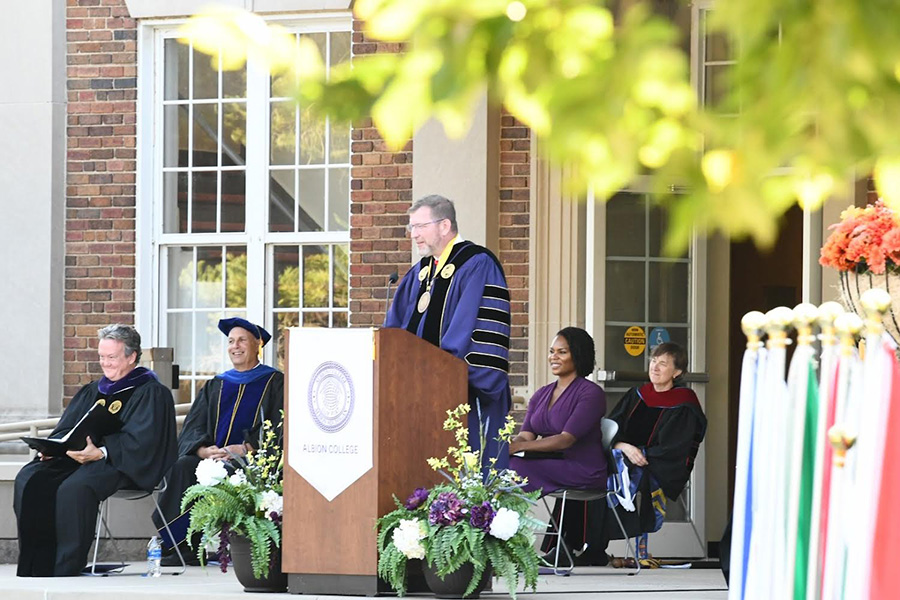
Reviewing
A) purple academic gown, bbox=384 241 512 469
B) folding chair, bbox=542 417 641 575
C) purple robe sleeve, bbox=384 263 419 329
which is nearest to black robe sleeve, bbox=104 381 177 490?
purple robe sleeve, bbox=384 263 419 329

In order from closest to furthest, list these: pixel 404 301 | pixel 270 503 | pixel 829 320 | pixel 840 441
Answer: pixel 840 441, pixel 829 320, pixel 270 503, pixel 404 301

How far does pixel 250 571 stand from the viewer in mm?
6863

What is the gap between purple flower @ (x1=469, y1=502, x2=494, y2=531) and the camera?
20.8 feet

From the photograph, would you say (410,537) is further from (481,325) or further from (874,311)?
(874,311)

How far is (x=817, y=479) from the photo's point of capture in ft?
13.5

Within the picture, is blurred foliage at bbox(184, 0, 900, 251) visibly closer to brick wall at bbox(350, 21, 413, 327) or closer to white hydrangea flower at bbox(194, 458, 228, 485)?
white hydrangea flower at bbox(194, 458, 228, 485)

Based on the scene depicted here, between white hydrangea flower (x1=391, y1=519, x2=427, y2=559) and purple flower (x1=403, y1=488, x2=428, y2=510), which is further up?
purple flower (x1=403, y1=488, x2=428, y2=510)

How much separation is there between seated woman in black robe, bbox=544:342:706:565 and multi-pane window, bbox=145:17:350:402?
2.27 metres

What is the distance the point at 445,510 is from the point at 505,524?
25cm

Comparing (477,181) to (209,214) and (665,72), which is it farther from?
(665,72)

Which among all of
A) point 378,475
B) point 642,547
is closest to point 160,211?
point 642,547

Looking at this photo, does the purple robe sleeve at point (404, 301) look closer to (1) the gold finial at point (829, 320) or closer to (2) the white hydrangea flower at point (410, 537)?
(2) the white hydrangea flower at point (410, 537)

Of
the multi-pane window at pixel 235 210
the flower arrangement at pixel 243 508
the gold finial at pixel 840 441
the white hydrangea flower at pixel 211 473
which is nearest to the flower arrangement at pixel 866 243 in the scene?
the gold finial at pixel 840 441

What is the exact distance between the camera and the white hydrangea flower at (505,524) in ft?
20.6
